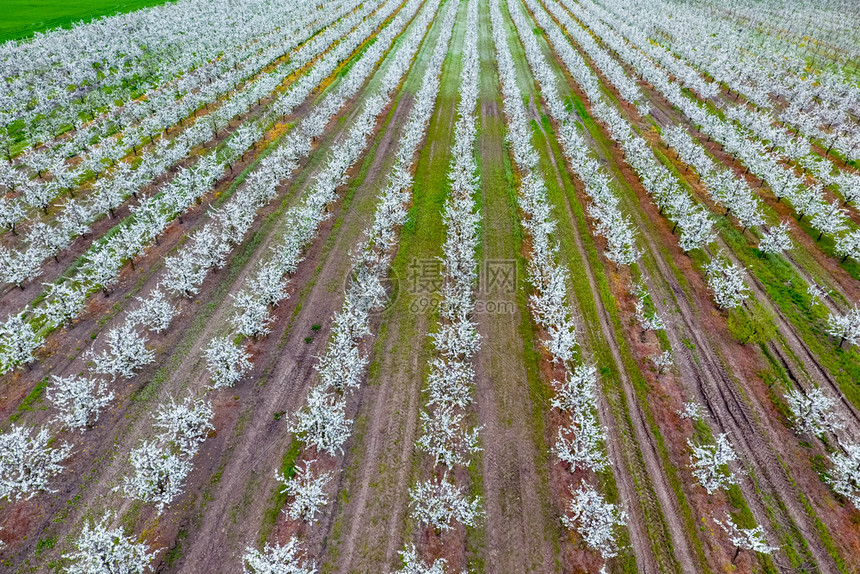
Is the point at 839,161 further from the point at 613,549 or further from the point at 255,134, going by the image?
the point at 255,134

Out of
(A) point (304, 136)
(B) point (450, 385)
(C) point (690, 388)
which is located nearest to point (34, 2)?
(A) point (304, 136)

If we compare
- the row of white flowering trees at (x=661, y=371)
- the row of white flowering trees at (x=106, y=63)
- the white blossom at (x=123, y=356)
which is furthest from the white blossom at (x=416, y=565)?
the row of white flowering trees at (x=106, y=63)

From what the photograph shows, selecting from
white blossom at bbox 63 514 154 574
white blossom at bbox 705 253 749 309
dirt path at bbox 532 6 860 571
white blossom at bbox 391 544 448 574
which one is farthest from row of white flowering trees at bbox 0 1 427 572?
white blossom at bbox 705 253 749 309

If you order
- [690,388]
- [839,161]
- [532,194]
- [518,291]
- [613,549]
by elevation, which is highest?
[839,161]

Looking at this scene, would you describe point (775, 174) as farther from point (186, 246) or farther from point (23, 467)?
point (23, 467)

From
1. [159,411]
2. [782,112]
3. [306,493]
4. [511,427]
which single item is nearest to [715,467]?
[511,427]
